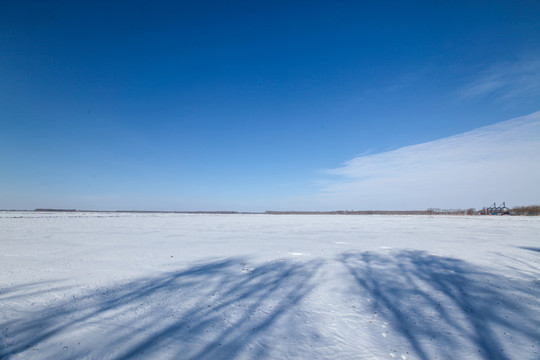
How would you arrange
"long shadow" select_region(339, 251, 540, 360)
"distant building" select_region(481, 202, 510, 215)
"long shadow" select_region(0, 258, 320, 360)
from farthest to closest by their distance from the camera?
"distant building" select_region(481, 202, 510, 215) < "long shadow" select_region(339, 251, 540, 360) < "long shadow" select_region(0, 258, 320, 360)

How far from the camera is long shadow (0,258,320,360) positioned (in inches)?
116

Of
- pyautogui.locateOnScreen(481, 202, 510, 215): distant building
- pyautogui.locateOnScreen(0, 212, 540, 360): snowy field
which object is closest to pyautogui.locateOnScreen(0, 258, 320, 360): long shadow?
pyautogui.locateOnScreen(0, 212, 540, 360): snowy field

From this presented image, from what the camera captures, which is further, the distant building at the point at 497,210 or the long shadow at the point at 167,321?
the distant building at the point at 497,210

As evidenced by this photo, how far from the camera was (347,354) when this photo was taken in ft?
9.50

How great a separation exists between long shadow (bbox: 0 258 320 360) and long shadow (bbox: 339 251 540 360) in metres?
1.36

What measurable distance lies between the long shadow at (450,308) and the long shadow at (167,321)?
136 cm

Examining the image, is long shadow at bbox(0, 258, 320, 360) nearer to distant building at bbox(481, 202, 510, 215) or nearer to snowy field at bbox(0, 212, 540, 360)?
snowy field at bbox(0, 212, 540, 360)

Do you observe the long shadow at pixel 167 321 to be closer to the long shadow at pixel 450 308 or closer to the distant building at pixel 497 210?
the long shadow at pixel 450 308

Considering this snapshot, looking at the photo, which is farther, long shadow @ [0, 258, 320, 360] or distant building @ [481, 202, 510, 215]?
distant building @ [481, 202, 510, 215]

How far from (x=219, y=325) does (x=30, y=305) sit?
3278 millimetres

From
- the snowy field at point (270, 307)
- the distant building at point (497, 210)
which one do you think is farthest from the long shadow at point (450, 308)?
the distant building at point (497, 210)

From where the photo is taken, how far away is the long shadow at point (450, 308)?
3051mm

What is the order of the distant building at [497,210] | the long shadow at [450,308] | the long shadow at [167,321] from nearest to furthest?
1. the long shadow at [167,321]
2. the long shadow at [450,308]
3. the distant building at [497,210]

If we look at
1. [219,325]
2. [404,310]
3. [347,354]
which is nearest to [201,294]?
[219,325]
